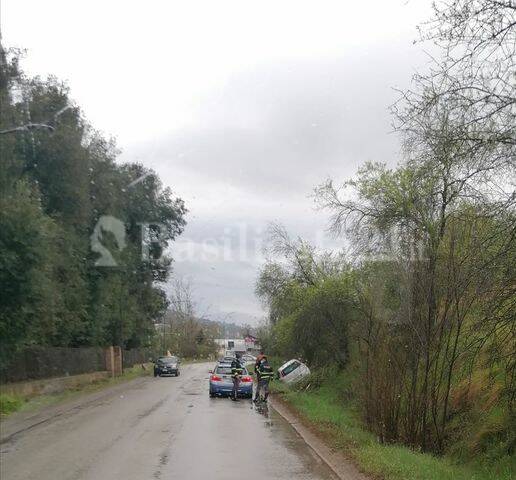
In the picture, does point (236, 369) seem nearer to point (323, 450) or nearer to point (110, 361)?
point (323, 450)

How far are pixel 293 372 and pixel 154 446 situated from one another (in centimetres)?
2077

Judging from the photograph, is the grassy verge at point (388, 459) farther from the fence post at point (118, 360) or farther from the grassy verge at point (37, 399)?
the fence post at point (118, 360)

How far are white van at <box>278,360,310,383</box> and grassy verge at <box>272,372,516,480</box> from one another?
12595 mm

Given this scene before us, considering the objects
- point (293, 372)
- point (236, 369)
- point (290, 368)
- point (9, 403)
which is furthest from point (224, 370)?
point (9, 403)

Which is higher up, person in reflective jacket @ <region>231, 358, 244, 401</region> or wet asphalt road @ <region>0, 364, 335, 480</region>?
person in reflective jacket @ <region>231, 358, 244, 401</region>

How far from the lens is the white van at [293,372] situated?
32.1 m

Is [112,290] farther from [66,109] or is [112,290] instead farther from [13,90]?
[13,90]

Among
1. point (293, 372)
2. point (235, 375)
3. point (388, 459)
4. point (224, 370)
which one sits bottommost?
point (388, 459)

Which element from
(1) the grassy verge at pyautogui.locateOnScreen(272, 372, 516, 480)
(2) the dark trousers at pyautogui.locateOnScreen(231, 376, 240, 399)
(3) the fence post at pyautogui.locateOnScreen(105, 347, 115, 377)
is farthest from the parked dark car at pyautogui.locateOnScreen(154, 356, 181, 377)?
(1) the grassy verge at pyautogui.locateOnScreen(272, 372, 516, 480)

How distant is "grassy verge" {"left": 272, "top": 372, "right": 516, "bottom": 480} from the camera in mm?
9656

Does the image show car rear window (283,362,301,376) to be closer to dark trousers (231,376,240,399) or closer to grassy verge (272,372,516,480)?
dark trousers (231,376,240,399)

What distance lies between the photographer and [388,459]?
10.7m

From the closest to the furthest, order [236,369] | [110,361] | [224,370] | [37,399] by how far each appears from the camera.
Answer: [37,399]
[236,369]
[224,370]
[110,361]

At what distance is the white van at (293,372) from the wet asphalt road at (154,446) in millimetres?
9983
